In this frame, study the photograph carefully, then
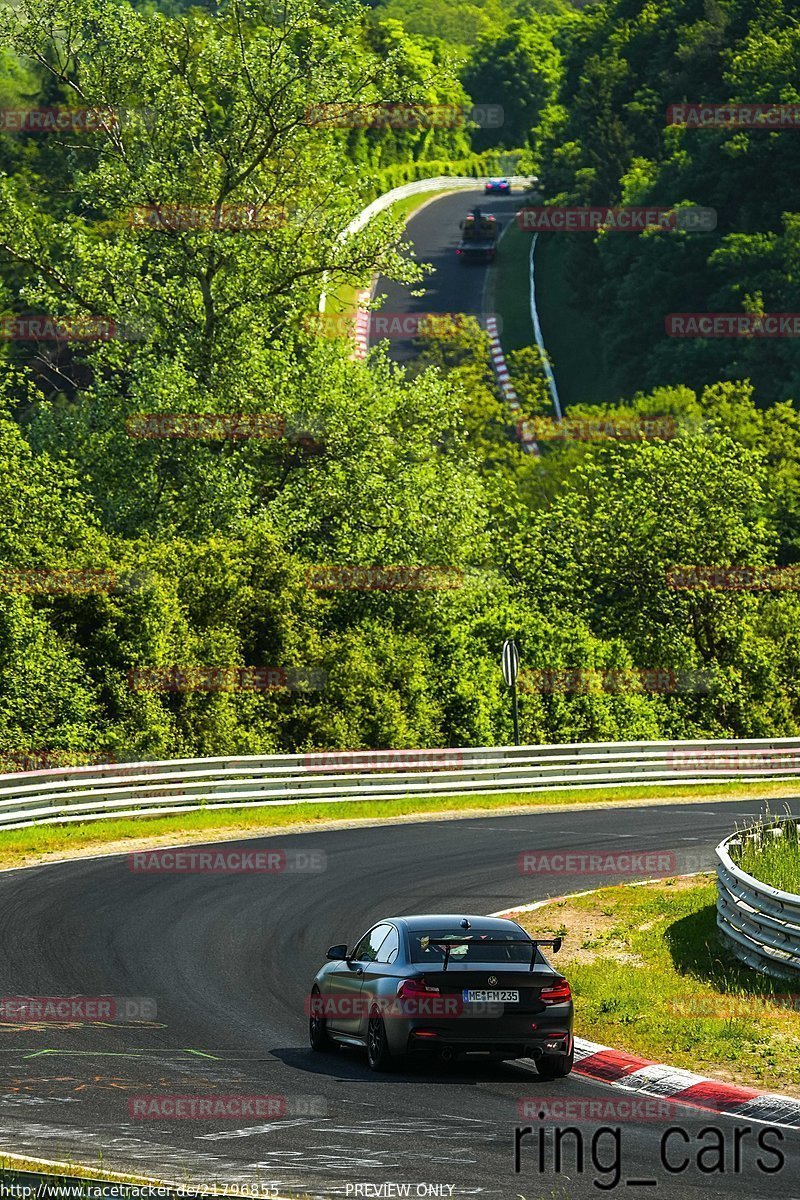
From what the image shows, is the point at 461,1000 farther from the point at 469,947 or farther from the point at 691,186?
the point at 691,186

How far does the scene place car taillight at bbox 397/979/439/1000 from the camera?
1177 centimetres

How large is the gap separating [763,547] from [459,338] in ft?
155

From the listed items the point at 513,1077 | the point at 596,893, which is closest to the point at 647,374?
the point at 596,893

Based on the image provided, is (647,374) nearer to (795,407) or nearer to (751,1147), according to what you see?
(795,407)

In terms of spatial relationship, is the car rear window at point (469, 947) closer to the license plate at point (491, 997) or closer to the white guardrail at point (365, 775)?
the license plate at point (491, 997)

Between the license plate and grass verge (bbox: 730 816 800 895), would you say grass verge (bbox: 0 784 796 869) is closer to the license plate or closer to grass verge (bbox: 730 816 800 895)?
grass verge (bbox: 730 816 800 895)

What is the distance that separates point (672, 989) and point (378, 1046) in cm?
388

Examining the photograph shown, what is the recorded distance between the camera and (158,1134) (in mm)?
9828

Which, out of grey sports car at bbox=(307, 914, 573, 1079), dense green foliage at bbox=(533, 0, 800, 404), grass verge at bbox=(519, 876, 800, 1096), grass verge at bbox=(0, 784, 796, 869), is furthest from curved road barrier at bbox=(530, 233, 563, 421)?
grey sports car at bbox=(307, 914, 573, 1079)

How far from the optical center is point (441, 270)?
104812 millimetres

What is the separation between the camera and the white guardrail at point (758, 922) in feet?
48.3

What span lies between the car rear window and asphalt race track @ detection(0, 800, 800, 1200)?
0.86 metres

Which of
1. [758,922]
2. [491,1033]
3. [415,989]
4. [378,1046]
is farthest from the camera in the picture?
[758,922]

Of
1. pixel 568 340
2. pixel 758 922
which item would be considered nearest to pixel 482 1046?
pixel 758 922
